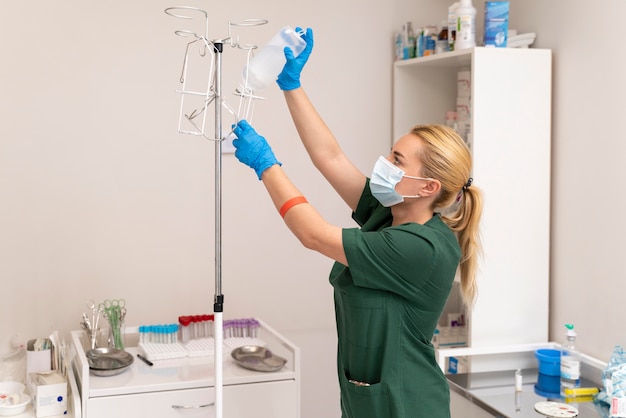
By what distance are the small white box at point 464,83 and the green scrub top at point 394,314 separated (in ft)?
3.83

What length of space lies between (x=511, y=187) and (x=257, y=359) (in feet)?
3.45

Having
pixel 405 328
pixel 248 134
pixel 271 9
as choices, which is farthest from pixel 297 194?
pixel 271 9

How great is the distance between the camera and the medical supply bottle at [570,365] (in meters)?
2.37

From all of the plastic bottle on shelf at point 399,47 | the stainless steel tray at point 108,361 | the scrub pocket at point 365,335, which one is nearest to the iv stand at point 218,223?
the scrub pocket at point 365,335

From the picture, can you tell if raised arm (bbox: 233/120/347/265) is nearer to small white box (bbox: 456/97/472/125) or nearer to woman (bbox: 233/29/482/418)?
woman (bbox: 233/29/482/418)

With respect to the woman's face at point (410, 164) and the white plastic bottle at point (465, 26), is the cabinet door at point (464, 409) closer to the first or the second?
the woman's face at point (410, 164)

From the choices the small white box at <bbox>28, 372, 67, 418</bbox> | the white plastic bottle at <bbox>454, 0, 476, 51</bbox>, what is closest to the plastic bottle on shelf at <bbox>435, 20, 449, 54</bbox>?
the white plastic bottle at <bbox>454, 0, 476, 51</bbox>

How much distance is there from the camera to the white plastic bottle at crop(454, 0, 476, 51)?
264cm

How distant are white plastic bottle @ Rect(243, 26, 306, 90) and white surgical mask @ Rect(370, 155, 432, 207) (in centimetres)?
33

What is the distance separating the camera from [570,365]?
2373 millimetres

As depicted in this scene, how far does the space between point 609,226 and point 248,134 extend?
1.32 m

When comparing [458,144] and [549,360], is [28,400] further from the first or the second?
[549,360]

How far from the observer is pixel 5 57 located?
2.61 m

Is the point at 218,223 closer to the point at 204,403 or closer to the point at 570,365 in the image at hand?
the point at 204,403
